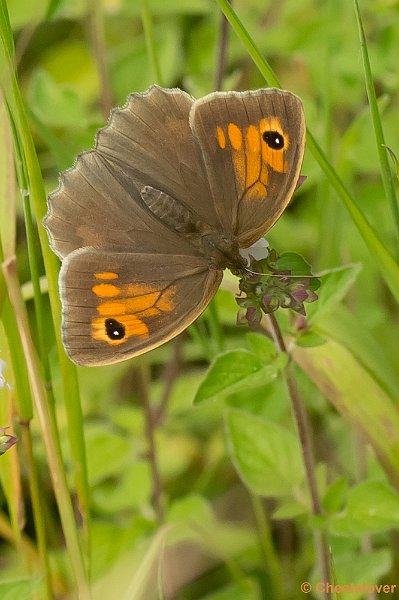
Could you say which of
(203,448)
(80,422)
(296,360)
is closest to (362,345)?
(296,360)

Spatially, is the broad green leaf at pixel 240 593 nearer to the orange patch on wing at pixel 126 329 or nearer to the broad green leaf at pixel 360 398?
the broad green leaf at pixel 360 398

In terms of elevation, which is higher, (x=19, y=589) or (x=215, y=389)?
(x=215, y=389)

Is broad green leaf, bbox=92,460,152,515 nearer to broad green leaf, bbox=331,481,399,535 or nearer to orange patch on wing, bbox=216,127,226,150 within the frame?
broad green leaf, bbox=331,481,399,535

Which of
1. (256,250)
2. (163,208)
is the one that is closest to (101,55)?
(163,208)

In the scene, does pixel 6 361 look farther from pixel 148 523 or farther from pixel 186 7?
pixel 186 7

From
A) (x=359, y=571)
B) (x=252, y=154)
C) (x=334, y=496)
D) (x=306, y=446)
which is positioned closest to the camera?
(x=252, y=154)

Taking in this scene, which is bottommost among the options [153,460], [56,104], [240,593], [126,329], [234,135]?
[240,593]

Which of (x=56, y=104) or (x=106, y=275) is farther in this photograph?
(x=56, y=104)
